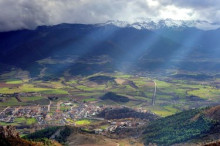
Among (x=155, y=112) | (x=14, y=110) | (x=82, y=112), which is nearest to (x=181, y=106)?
(x=155, y=112)

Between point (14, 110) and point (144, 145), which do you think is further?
point (14, 110)

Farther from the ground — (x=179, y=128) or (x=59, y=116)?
(x=179, y=128)

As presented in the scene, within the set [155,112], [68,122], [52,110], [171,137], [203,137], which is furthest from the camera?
[52,110]

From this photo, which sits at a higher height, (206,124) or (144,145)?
(206,124)

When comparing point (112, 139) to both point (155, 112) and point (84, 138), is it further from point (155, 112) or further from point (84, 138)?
point (155, 112)

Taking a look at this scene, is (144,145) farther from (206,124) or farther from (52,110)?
(52,110)

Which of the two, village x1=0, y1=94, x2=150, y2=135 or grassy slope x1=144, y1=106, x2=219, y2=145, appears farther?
village x1=0, y1=94, x2=150, y2=135

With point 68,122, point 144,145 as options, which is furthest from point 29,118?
point 144,145

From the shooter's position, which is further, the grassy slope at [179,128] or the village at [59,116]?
the village at [59,116]

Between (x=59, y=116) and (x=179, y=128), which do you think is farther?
(x=59, y=116)

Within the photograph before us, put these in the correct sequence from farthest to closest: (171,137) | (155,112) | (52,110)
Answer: (52,110)
(155,112)
(171,137)
